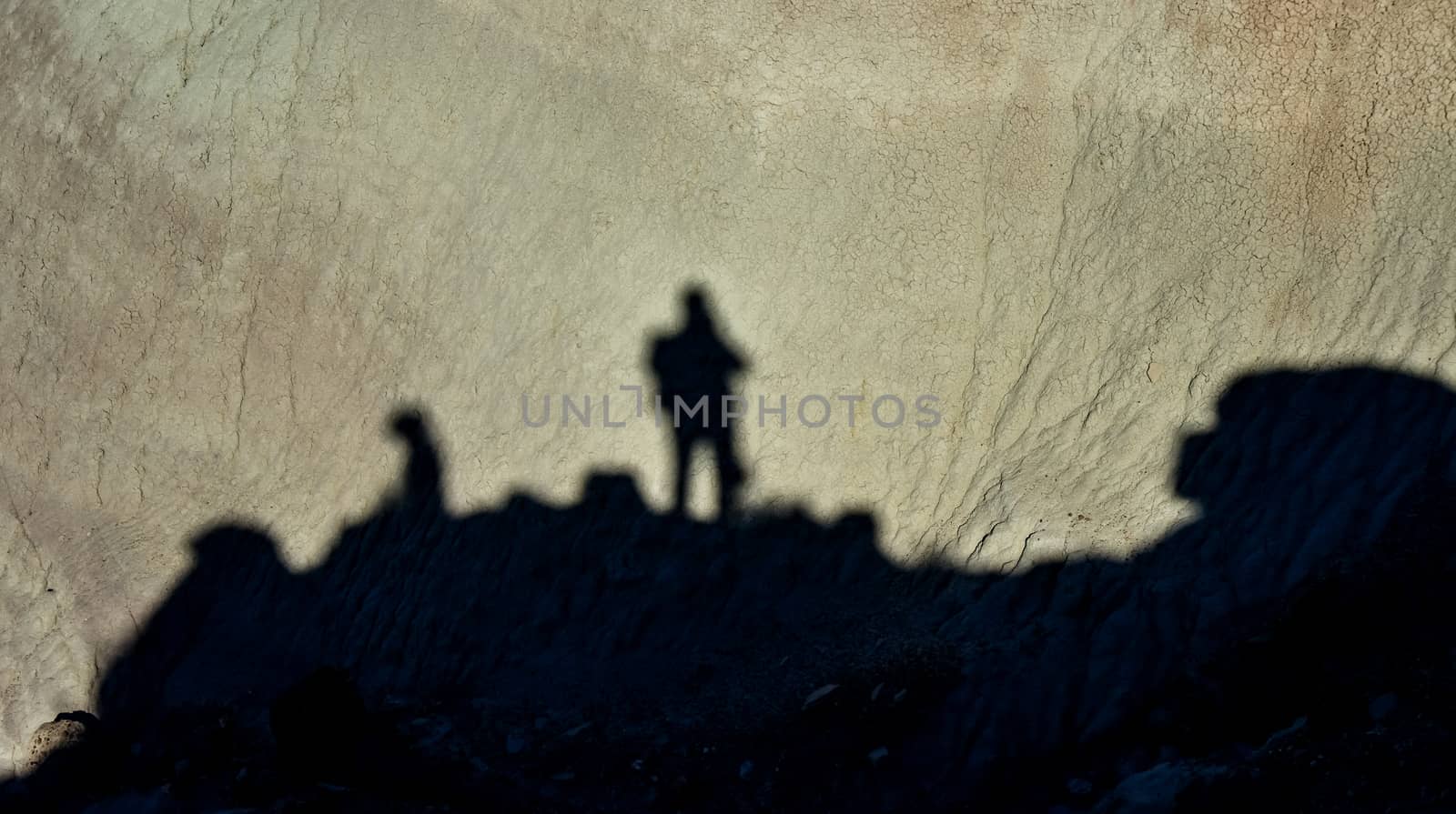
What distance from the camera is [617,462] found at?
316 inches

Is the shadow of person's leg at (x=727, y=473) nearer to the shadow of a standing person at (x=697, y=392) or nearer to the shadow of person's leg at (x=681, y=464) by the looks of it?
the shadow of a standing person at (x=697, y=392)

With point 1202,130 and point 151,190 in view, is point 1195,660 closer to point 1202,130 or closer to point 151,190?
point 1202,130

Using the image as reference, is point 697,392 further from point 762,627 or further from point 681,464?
point 762,627

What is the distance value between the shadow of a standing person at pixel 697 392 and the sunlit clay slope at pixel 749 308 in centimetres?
6

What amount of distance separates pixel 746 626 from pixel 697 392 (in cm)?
153

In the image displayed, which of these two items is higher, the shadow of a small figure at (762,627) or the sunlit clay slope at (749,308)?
the sunlit clay slope at (749,308)

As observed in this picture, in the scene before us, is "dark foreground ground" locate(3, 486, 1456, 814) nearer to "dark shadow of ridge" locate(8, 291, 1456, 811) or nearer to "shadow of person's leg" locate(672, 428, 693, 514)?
"dark shadow of ridge" locate(8, 291, 1456, 811)

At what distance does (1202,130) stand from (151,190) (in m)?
7.21

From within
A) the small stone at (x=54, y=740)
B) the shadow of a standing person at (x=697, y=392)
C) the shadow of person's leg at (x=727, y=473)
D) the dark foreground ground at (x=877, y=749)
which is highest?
Answer: the shadow of a standing person at (x=697, y=392)

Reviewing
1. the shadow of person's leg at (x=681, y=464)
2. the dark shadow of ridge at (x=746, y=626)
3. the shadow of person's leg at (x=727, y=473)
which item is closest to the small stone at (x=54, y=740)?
the dark shadow of ridge at (x=746, y=626)

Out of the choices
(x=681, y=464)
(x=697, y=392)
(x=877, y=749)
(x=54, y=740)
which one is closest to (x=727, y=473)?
(x=681, y=464)

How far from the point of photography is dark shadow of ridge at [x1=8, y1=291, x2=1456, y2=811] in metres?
6.32

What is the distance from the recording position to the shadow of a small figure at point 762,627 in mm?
6305

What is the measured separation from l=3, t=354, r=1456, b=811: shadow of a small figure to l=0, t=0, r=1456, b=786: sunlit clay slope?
0.12ft
